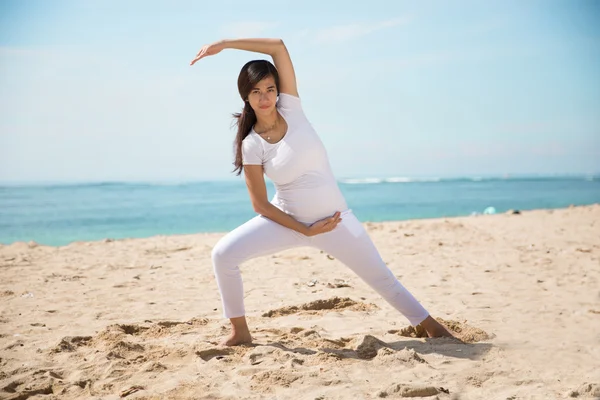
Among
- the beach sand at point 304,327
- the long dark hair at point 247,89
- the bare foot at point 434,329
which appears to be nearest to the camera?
the beach sand at point 304,327

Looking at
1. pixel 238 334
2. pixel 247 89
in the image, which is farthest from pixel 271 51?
pixel 238 334

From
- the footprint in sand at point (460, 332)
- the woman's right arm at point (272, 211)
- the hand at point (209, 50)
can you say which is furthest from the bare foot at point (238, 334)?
the hand at point (209, 50)

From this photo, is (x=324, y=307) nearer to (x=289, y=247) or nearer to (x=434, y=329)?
(x=434, y=329)

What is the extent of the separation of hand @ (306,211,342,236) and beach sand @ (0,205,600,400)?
796mm

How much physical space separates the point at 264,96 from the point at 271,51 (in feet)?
1.18

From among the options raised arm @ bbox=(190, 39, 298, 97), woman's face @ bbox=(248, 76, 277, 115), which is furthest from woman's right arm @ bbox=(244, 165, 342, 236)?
raised arm @ bbox=(190, 39, 298, 97)

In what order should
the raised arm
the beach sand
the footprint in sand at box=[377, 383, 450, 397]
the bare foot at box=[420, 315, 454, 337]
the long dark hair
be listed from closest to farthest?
the footprint in sand at box=[377, 383, 450, 397] → the beach sand → the long dark hair → the raised arm → the bare foot at box=[420, 315, 454, 337]

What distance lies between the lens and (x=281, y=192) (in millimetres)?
3752

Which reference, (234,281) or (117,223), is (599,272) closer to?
(234,281)

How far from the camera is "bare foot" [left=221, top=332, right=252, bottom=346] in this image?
3730 millimetres

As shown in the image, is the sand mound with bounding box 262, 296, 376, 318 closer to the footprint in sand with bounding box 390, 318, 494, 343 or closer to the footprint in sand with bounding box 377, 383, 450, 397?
the footprint in sand with bounding box 390, 318, 494, 343

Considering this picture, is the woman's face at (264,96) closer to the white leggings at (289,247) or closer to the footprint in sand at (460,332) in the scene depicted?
the white leggings at (289,247)

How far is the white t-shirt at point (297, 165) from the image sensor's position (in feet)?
11.8

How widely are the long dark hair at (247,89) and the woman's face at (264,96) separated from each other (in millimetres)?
27
